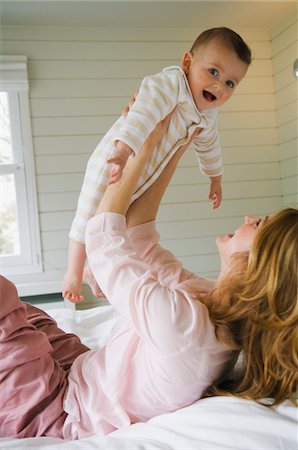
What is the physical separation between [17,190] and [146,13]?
1203 mm

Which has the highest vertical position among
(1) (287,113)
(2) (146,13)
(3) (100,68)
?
(2) (146,13)

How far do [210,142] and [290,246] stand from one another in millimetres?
675

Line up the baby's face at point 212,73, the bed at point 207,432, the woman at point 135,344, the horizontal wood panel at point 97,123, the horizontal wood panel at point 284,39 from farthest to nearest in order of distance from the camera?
the horizontal wood panel at point 97,123 < the horizontal wood panel at point 284,39 < the baby's face at point 212,73 < the woman at point 135,344 < the bed at point 207,432

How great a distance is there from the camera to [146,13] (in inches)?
107

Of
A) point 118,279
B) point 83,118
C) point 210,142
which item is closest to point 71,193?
point 83,118

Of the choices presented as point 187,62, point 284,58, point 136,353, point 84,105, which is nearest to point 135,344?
point 136,353

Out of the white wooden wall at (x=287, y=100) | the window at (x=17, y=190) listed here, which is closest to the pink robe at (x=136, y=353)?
the window at (x=17, y=190)

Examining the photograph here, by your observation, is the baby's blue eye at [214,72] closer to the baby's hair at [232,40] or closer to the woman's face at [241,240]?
the baby's hair at [232,40]

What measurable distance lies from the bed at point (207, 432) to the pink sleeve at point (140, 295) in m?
0.12

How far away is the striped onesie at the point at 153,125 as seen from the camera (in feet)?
3.92

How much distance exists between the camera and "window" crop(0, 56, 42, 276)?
2855 mm

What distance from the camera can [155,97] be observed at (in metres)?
1.22

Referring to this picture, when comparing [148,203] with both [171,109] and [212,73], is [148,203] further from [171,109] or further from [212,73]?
[212,73]

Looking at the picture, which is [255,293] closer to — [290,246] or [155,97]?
[290,246]
